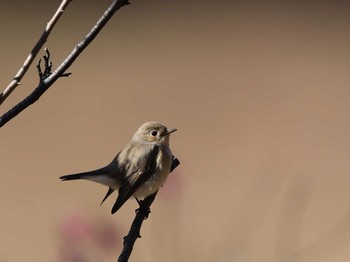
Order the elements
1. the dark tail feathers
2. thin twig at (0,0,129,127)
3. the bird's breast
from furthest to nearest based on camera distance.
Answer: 1. the bird's breast
2. the dark tail feathers
3. thin twig at (0,0,129,127)

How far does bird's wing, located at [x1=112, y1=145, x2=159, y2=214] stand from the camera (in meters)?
2.47

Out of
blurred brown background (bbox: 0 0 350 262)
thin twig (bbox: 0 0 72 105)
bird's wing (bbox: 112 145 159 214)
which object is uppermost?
blurred brown background (bbox: 0 0 350 262)

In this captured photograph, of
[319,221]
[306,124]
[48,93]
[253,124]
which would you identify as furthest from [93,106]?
[319,221]

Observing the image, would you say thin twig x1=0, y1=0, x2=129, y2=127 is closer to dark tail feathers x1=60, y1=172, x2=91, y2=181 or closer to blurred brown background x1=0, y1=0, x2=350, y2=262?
dark tail feathers x1=60, y1=172, x2=91, y2=181

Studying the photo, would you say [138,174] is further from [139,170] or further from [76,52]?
[76,52]

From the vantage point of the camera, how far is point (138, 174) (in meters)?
2.51

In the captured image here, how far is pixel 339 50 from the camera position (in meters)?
Result: 6.26

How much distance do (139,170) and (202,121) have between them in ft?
9.40

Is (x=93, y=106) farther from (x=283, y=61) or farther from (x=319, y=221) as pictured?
(x=319, y=221)

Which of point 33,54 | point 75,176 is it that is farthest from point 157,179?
point 33,54

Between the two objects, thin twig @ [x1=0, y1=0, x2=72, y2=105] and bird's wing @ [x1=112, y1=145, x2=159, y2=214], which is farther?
bird's wing @ [x1=112, y1=145, x2=159, y2=214]

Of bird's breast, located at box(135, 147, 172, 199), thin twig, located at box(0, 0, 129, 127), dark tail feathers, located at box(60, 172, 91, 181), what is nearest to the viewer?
thin twig, located at box(0, 0, 129, 127)

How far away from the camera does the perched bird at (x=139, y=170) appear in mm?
2479

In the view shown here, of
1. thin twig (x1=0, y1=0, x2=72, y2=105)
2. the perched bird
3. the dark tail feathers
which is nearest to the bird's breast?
the perched bird
